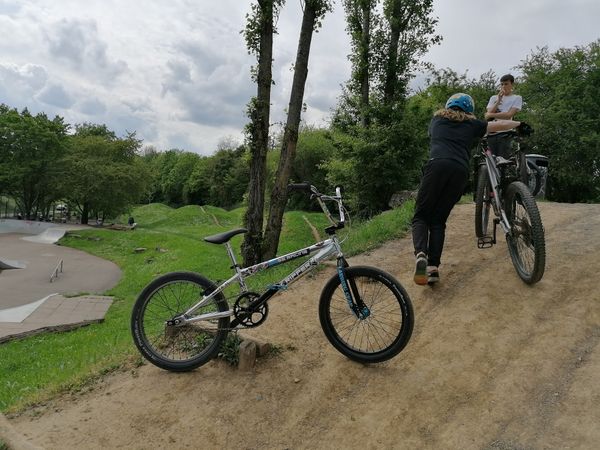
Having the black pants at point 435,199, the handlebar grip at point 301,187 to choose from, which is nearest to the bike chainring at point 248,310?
the handlebar grip at point 301,187

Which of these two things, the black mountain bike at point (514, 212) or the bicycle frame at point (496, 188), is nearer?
the black mountain bike at point (514, 212)

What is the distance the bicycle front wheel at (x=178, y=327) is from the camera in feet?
14.2

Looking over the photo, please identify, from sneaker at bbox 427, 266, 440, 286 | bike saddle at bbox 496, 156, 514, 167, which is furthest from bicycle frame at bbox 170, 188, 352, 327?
bike saddle at bbox 496, 156, 514, 167

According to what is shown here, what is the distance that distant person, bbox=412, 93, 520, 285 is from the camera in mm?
4863

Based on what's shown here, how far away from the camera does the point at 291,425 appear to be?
140 inches

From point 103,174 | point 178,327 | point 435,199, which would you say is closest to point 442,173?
point 435,199

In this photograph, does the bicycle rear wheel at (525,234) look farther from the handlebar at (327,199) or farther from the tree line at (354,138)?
the tree line at (354,138)

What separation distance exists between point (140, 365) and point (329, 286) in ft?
7.27

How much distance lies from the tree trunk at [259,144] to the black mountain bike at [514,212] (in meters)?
5.62

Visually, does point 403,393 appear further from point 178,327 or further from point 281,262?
point 178,327

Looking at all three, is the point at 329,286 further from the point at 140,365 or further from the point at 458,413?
the point at 140,365

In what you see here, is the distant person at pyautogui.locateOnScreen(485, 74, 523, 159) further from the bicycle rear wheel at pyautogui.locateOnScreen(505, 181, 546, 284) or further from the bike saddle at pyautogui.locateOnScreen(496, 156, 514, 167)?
the bicycle rear wheel at pyautogui.locateOnScreen(505, 181, 546, 284)

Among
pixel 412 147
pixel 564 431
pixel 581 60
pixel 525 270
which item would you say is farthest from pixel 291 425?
pixel 581 60

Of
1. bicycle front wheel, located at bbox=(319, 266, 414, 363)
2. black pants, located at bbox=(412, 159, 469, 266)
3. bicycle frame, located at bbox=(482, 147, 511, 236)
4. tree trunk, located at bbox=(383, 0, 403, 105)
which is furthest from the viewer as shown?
tree trunk, located at bbox=(383, 0, 403, 105)
